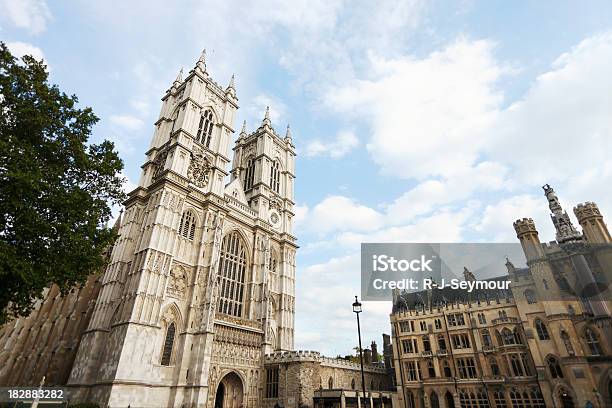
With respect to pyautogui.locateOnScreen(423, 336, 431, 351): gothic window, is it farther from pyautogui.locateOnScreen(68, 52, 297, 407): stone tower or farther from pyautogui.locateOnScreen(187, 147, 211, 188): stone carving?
pyautogui.locateOnScreen(187, 147, 211, 188): stone carving

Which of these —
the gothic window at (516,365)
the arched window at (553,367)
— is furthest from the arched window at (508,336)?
the arched window at (553,367)

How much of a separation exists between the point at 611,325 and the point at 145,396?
34.1m

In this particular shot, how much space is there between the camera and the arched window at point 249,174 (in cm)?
4262

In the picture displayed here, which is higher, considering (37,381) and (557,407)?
(37,381)

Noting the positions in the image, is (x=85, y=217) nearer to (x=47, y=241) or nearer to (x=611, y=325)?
(x=47, y=241)

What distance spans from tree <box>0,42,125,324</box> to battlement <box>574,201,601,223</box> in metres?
37.1

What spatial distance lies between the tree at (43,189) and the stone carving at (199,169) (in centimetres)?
1439

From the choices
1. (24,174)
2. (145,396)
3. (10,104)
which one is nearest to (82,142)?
(10,104)

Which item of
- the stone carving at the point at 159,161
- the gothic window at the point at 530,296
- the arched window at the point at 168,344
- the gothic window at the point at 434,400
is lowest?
the gothic window at the point at 434,400

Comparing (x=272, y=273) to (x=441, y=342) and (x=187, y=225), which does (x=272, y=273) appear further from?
(x=441, y=342)

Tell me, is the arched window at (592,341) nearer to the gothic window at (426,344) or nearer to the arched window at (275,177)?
the gothic window at (426,344)

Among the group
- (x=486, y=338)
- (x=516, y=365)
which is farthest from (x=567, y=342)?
(x=486, y=338)

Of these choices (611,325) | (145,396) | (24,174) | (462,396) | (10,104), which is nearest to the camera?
(24,174)

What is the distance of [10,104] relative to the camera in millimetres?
14312
